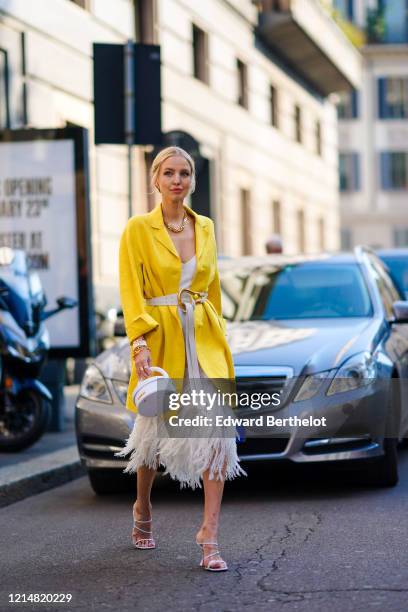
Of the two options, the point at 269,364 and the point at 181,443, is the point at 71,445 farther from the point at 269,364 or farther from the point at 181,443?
the point at 181,443

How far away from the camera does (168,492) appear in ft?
26.6

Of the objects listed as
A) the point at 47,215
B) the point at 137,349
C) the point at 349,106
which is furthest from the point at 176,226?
the point at 349,106

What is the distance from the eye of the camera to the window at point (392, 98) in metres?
55.5

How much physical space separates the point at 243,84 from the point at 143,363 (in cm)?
2206

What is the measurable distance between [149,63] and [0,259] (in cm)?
244

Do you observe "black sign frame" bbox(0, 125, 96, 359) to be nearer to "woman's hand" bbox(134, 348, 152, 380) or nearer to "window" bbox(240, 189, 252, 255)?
"woman's hand" bbox(134, 348, 152, 380)

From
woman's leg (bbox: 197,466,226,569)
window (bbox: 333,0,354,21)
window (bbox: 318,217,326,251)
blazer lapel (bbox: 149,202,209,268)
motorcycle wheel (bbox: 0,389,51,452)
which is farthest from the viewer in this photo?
window (bbox: 333,0,354,21)

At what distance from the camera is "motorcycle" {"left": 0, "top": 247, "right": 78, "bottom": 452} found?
9781mm

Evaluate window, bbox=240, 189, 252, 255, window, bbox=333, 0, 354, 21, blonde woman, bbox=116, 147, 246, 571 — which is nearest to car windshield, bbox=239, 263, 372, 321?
blonde woman, bbox=116, 147, 246, 571

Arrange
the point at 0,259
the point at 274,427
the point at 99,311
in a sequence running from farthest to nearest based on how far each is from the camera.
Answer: the point at 99,311 < the point at 0,259 < the point at 274,427

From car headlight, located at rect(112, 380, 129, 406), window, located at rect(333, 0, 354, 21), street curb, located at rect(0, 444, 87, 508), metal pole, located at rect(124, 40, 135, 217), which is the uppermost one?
window, located at rect(333, 0, 354, 21)

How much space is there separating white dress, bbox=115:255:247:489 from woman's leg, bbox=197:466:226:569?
0.11 feet

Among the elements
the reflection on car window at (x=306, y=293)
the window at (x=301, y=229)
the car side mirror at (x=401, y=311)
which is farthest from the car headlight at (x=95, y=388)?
the window at (x=301, y=229)

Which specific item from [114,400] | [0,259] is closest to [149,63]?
[0,259]
